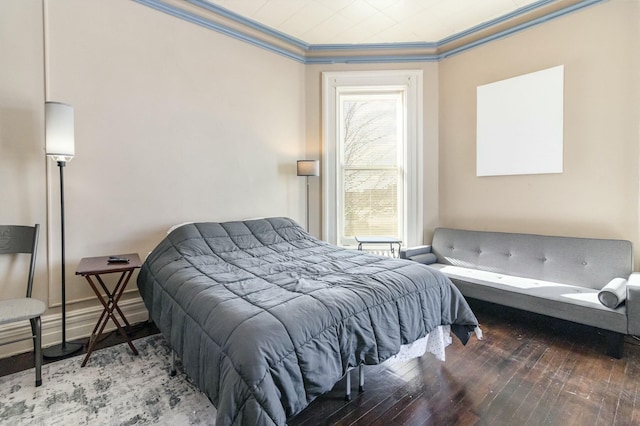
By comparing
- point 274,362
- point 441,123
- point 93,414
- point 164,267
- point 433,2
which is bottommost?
point 93,414

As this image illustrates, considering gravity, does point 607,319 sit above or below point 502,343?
above

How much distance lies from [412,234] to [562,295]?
1689 millimetres

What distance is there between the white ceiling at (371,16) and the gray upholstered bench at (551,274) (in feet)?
7.37

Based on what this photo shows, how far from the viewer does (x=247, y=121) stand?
3443 mm

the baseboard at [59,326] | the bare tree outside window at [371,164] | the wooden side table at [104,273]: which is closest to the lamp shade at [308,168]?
the bare tree outside window at [371,164]

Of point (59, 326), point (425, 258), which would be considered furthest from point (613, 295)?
point (59, 326)

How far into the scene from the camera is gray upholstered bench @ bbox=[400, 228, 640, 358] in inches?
83.9

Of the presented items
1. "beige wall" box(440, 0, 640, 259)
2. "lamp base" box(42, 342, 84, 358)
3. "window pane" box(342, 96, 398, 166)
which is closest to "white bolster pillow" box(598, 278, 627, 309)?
"beige wall" box(440, 0, 640, 259)

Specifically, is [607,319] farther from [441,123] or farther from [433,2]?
A: [433,2]

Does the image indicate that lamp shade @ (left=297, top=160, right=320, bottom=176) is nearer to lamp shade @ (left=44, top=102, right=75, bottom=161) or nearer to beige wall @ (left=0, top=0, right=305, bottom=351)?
beige wall @ (left=0, top=0, right=305, bottom=351)

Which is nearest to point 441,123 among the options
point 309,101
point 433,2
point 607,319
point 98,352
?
point 433,2

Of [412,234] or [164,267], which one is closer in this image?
[164,267]

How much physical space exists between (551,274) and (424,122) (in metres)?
2.14

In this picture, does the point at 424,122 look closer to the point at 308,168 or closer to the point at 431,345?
the point at 308,168
